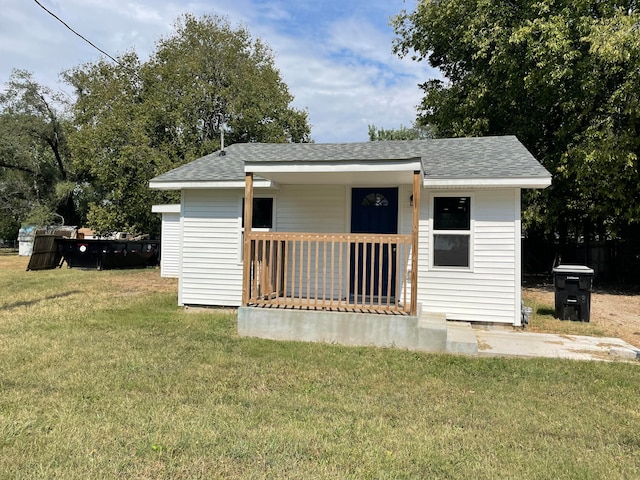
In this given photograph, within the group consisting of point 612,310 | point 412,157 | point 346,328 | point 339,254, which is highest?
point 412,157

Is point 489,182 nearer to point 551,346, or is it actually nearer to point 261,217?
point 551,346

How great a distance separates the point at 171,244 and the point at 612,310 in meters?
12.9

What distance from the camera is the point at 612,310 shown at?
9.75 metres

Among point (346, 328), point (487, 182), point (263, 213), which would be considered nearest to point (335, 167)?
point (346, 328)

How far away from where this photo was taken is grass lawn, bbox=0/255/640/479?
287 centimetres

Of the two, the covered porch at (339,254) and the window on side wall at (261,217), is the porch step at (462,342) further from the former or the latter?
the window on side wall at (261,217)

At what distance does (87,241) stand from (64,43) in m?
9.01

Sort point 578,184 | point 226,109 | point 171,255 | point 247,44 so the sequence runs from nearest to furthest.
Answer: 1. point 578,184
2. point 171,255
3. point 226,109
4. point 247,44

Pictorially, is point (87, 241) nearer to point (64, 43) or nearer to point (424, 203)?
point (64, 43)

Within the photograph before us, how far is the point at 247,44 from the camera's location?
24.0 meters

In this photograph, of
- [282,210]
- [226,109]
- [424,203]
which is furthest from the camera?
[226,109]

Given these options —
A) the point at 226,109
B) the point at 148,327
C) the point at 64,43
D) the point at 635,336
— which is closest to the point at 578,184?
the point at 635,336

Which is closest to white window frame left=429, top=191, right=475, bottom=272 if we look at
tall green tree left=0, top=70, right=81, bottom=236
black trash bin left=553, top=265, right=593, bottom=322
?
black trash bin left=553, top=265, right=593, bottom=322

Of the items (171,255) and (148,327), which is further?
(171,255)
